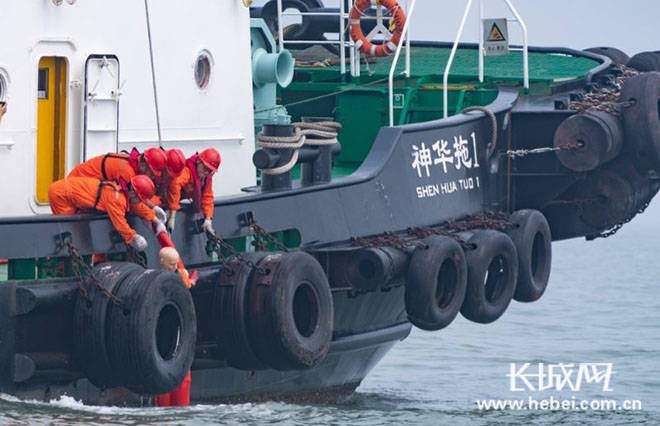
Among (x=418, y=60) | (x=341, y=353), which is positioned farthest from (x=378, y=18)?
(x=341, y=353)

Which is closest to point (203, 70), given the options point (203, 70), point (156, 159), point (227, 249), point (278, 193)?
point (203, 70)

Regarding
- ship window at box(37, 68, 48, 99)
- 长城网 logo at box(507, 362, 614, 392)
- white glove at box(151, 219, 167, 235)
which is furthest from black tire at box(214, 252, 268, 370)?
A: 长城网 logo at box(507, 362, 614, 392)

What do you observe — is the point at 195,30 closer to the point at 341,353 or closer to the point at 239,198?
the point at 239,198

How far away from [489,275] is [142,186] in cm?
381

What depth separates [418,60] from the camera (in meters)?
17.1

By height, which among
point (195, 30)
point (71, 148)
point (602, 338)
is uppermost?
point (195, 30)

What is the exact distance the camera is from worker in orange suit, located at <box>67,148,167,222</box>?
9.91 m

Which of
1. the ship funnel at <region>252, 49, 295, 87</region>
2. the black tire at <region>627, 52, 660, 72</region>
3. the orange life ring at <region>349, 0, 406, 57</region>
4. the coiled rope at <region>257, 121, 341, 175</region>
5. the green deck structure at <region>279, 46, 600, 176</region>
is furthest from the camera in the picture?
the black tire at <region>627, 52, 660, 72</region>

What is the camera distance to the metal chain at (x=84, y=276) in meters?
9.48

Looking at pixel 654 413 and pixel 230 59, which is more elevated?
pixel 230 59

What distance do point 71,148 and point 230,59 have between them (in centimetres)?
177

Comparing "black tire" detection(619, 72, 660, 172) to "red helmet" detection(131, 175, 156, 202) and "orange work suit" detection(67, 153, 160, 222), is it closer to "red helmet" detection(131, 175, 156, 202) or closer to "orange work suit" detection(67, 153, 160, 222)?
"orange work suit" detection(67, 153, 160, 222)

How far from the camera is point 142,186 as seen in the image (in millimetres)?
9781

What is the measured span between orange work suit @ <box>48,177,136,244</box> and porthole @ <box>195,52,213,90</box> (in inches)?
76.9
